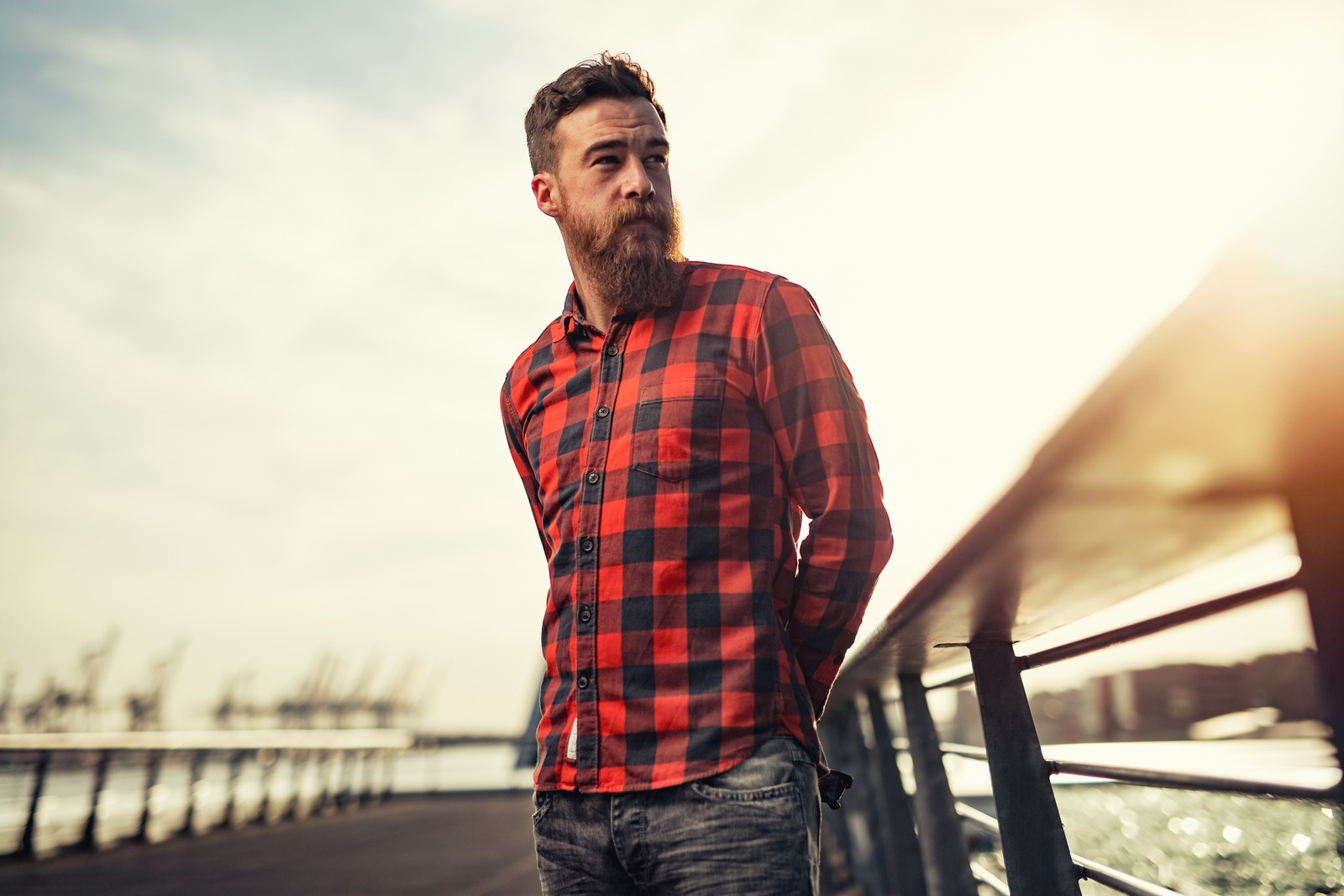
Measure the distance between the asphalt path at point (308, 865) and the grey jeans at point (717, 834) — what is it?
4.26 meters

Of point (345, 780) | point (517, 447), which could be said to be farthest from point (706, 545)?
point (345, 780)

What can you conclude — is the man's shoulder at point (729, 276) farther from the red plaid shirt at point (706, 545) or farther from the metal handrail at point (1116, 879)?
the metal handrail at point (1116, 879)

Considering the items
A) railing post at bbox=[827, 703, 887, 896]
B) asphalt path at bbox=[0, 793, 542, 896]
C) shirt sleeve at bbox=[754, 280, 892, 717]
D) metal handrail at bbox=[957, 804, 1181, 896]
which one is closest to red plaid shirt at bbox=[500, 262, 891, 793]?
shirt sleeve at bbox=[754, 280, 892, 717]

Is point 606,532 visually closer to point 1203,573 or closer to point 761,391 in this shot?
point 761,391

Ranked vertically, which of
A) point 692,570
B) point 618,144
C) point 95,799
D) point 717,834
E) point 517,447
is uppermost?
point 618,144

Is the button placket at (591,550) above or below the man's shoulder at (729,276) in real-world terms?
below

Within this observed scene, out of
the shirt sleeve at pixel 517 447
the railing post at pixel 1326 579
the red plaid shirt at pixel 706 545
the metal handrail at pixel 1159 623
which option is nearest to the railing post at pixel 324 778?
the shirt sleeve at pixel 517 447

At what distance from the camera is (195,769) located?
8.72 m

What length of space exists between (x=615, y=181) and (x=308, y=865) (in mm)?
6076

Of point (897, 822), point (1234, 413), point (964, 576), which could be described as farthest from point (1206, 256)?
point (897, 822)

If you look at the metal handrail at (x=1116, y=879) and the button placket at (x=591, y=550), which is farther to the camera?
the button placket at (x=591, y=550)

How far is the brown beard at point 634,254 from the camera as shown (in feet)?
4.95

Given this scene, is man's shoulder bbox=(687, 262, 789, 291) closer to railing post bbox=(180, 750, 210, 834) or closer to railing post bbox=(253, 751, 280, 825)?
railing post bbox=(180, 750, 210, 834)

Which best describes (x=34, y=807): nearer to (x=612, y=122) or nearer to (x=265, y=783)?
(x=265, y=783)
